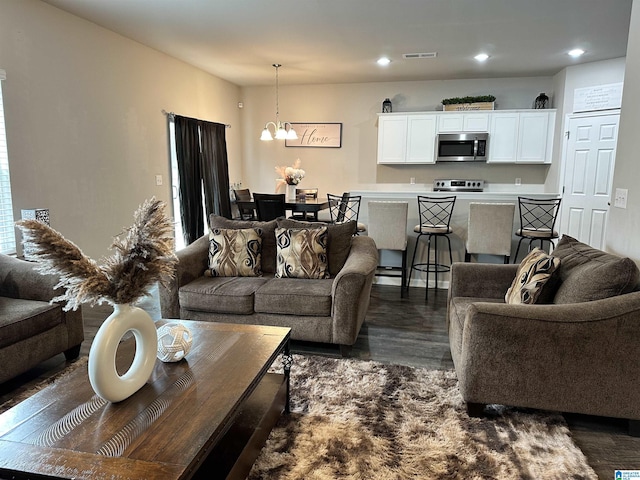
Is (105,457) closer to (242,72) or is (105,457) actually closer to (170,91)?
(170,91)

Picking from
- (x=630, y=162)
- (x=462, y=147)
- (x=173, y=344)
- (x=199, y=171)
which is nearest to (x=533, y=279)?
(x=630, y=162)

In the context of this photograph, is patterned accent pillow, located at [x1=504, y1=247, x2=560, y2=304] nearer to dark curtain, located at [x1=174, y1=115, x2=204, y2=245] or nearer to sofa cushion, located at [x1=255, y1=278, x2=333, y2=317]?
sofa cushion, located at [x1=255, y1=278, x2=333, y2=317]

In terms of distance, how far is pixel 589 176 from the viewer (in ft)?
18.5

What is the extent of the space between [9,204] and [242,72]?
158 inches

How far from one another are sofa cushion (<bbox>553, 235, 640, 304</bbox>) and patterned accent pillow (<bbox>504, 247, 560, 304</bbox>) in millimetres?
124

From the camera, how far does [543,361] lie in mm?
2078

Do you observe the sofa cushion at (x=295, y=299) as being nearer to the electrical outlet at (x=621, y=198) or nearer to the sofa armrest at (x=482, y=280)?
the sofa armrest at (x=482, y=280)

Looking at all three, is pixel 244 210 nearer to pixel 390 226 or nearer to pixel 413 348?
pixel 390 226

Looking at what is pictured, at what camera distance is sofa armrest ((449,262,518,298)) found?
2.90 metres

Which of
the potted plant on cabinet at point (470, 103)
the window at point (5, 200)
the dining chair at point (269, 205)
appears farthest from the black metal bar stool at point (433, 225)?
the window at point (5, 200)

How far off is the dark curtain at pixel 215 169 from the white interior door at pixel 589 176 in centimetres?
513

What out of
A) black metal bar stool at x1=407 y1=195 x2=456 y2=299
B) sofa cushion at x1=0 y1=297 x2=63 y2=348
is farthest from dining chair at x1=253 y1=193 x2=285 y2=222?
sofa cushion at x1=0 y1=297 x2=63 y2=348

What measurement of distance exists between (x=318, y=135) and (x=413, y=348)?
5.11 m

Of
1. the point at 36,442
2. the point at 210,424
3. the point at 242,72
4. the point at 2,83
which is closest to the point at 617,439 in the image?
the point at 210,424
